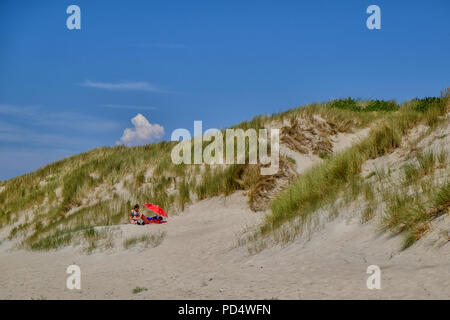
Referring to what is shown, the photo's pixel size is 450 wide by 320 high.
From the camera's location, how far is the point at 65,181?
24750 mm

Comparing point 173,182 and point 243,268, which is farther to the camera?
point 173,182

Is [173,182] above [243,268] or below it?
above

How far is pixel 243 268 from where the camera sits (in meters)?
8.20

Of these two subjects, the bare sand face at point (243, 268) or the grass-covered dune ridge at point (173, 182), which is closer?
the bare sand face at point (243, 268)

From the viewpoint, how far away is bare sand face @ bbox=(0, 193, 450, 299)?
5699 millimetres

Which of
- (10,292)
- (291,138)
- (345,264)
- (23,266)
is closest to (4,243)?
(23,266)

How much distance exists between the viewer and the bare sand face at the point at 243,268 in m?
5.70

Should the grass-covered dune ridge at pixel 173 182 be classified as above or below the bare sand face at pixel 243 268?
above

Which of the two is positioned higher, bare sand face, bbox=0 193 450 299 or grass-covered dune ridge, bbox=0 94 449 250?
grass-covered dune ridge, bbox=0 94 449 250

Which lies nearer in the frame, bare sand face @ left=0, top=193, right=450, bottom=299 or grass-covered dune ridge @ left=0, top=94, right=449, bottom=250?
bare sand face @ left=0, top=193, right=450, bottom=299

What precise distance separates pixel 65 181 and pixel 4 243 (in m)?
5.17
